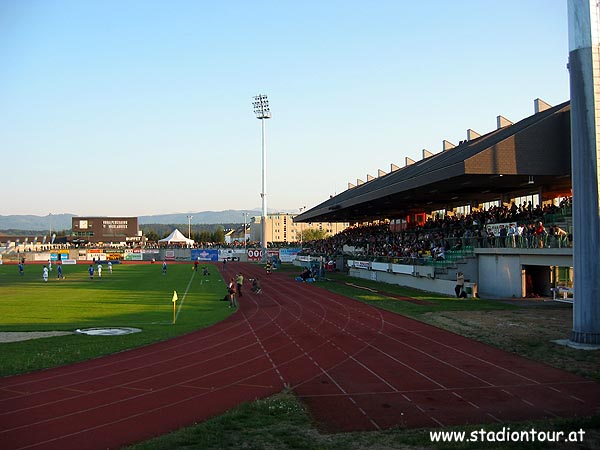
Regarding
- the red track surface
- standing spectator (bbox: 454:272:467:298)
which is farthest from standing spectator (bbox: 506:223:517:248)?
the red track surface

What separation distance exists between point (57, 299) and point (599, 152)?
88.0ft

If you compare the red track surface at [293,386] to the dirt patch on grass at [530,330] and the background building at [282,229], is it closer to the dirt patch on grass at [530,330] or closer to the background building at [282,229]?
the dirt patch on grass at [530,330]

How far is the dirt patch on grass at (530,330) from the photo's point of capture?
45.5 feet

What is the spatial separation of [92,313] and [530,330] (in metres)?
17.7

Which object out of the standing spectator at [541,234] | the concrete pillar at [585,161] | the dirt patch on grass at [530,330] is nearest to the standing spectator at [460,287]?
the dirt patch on grass at [530,330]

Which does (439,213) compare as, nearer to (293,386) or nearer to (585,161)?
(585,161)

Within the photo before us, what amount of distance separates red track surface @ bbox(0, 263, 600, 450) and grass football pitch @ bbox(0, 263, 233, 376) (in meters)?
1.20

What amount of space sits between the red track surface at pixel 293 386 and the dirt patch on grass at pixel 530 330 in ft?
2.14

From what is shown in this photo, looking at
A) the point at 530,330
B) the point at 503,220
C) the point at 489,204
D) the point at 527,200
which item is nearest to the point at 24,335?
the point at 530,330

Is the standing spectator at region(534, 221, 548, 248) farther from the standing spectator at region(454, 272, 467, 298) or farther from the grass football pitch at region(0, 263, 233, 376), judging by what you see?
the grass football pitch at region(0, 263, 233, 376)

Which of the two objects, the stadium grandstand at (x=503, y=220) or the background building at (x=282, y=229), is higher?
the background building at (x=282, y=229)

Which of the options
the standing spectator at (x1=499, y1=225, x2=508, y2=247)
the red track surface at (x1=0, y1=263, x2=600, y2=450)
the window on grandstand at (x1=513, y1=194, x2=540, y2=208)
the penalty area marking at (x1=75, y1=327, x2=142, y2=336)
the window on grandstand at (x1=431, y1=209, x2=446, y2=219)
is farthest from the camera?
the window on grandstand at (x1=431, y1=209, x2=446, y2=219)

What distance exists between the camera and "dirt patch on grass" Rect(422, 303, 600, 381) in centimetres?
1388

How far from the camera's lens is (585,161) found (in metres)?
16.1
